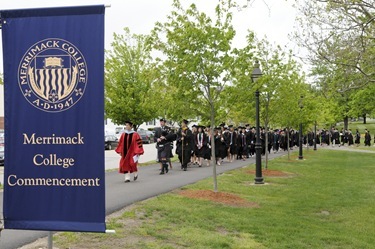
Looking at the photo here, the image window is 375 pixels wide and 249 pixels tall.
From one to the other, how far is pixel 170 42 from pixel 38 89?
795cm

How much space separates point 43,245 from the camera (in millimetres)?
6898

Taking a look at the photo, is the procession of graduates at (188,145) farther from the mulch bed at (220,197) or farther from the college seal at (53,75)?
the college seal at (53,75)

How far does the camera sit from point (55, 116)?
482cm

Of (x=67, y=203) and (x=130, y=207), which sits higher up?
(x=67, y=203)

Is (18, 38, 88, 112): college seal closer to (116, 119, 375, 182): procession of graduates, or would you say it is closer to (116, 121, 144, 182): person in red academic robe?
(116, 119, 375, 182): procession of graduates

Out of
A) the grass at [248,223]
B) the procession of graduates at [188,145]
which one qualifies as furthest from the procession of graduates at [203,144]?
the grass at [248,223]

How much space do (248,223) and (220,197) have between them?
10.3ft

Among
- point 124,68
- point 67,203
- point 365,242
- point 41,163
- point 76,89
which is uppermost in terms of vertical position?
point 124,68

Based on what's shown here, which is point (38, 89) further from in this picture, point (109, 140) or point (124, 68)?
point (109, 140)

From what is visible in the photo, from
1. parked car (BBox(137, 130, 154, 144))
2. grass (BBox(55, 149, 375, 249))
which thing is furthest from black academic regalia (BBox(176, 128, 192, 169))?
parked car (BBox(137, 130, 154, 144))

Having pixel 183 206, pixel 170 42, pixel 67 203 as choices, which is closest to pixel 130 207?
pixel 183 206

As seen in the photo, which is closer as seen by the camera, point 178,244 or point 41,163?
point 41,163

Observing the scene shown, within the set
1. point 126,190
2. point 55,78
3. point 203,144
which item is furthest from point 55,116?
point 203,144

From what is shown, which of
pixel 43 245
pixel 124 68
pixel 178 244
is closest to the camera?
pixel 43 245
